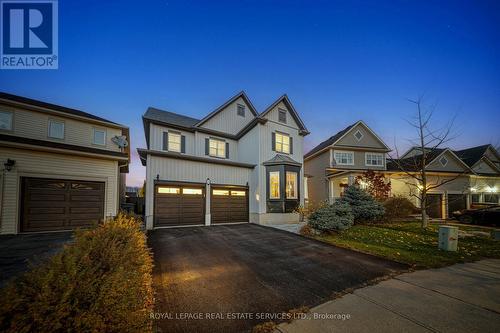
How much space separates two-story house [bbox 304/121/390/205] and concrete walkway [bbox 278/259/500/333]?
55.1ft

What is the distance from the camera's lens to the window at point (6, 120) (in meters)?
10.6

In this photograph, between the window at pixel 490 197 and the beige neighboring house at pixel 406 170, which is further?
the window at pixel 490 197

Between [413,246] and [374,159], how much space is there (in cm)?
1768

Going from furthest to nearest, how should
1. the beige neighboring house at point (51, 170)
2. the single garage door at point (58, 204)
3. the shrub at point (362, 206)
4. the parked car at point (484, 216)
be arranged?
the parked car at point (484, 216) → the shrub at point (362, 206) → the single garage door at point (58, 204) → the beige neighboring house at point (51, 170)

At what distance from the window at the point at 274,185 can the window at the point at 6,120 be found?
1597 centimetres

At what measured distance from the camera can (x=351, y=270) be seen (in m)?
5.42

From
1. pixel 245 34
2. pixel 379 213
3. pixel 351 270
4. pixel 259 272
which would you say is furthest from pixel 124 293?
pixel 245 34

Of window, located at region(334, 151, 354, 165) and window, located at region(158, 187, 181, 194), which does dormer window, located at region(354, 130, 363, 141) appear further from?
window, located at region(158, 187, 181, 194)

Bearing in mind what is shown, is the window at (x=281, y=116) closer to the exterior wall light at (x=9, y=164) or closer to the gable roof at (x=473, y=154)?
the exterior wall light at (x=9, y=164)

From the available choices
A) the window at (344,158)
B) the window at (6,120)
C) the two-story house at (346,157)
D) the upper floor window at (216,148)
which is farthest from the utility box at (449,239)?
the window at (6,120)

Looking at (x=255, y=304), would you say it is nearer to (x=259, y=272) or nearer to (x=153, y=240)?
(x=259, y=272)

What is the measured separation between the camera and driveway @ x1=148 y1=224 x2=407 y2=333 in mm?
3355

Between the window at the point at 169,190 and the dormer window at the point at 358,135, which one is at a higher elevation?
the dormer window at the point at 358,135

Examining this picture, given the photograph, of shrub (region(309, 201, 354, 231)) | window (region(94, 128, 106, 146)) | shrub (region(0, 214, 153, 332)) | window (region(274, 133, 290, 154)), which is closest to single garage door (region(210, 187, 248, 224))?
window (region(274, 133, 290, 154))
